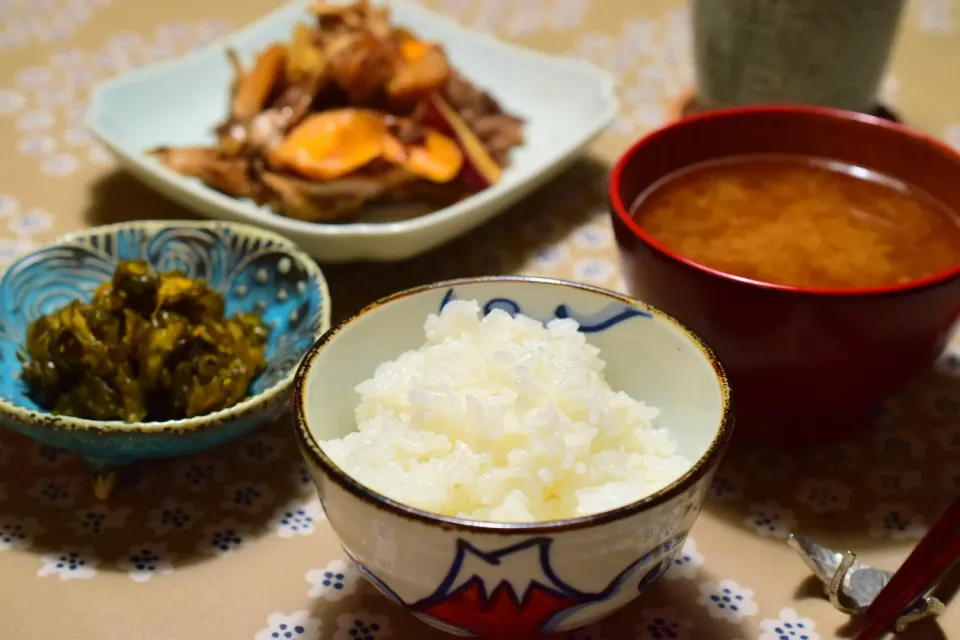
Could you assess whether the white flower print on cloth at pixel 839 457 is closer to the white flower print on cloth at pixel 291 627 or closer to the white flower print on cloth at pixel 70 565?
the white flower print on cloth at pixel 291 627

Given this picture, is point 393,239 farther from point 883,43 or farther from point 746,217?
point 883,43

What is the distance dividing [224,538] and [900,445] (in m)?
1.01

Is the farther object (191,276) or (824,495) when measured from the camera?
(191,276)

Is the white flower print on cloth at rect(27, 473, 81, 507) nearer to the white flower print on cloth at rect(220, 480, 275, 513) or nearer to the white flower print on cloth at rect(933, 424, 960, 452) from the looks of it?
the white flower print on cloth at rect(220, 480, 275, 513)

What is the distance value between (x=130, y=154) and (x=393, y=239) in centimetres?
60

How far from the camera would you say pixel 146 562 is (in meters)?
1.18

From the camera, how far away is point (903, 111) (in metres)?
2.46

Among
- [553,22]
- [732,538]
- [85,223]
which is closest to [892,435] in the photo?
[732,538]

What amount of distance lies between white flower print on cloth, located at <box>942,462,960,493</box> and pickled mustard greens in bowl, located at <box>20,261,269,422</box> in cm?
104

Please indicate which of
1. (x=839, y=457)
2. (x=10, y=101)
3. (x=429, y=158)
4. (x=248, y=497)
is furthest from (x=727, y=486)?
(x=10, y=101)

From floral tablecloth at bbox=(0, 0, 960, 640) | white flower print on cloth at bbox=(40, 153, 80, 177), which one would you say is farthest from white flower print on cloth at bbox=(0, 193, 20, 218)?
white flower print on cloth at bbox=(40, 153, 80, 177)

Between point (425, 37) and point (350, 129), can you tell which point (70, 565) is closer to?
point (350, 129)

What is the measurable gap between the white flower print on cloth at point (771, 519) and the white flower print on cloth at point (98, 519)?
0.87m

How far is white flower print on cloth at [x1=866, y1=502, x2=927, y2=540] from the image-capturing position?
1.23 m
